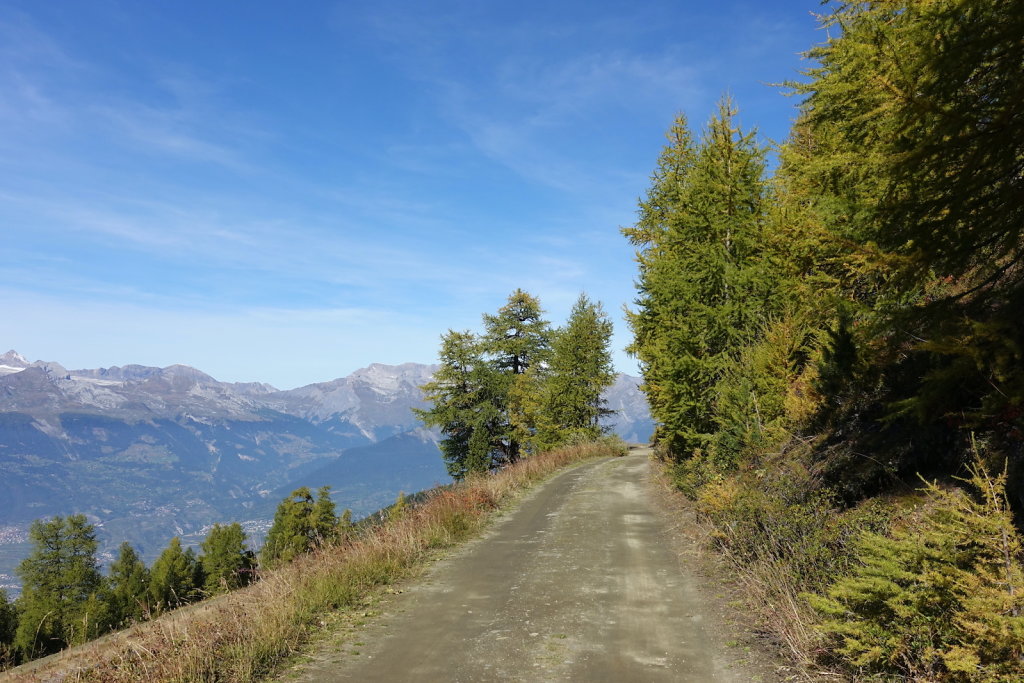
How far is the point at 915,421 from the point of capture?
790 centimetres

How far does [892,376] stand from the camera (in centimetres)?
909

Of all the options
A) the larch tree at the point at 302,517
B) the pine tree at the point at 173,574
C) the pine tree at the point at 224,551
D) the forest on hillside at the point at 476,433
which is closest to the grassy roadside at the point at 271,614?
the forest on hillside at the point at 476,433

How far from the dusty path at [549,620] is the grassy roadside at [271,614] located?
68cm

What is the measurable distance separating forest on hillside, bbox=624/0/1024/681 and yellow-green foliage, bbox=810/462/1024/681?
2 cm

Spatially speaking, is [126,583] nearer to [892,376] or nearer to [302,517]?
[302,517]

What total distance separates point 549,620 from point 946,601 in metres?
4.65

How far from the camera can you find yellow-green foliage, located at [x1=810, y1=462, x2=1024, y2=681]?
386cm

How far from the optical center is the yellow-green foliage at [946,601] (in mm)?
3863

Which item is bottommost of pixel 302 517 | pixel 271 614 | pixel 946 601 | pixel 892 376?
pixel 302 517

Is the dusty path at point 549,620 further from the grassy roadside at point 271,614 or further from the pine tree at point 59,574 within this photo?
the pine tree at point 59,574

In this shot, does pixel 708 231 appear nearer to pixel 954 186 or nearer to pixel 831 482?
pixel 831 482

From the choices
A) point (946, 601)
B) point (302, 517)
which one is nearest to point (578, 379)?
point (946, 601)

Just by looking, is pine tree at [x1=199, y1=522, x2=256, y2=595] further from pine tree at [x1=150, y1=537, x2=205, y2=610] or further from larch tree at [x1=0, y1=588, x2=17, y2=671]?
larch tree at [x1=0, y1=588, x2=17, y2=671]

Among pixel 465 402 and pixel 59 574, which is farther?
pixel 59 574
